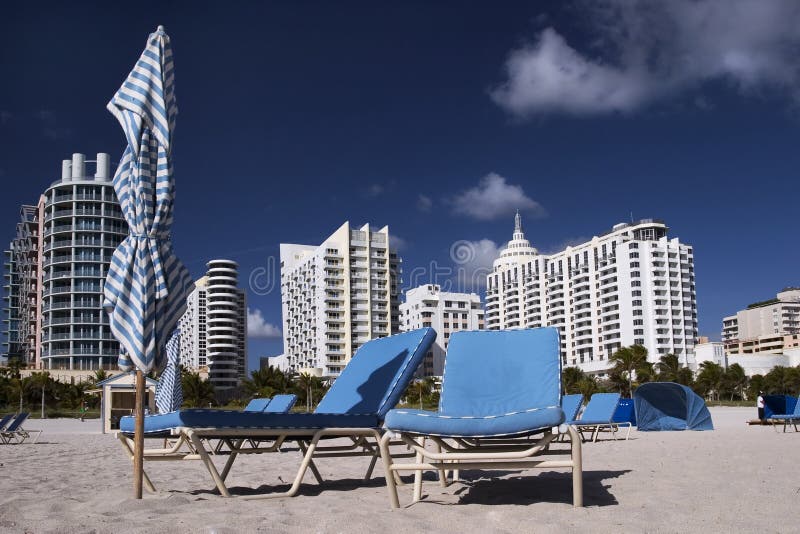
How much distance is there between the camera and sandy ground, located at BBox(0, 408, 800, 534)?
3539mm

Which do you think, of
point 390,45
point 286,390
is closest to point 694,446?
point 390,45

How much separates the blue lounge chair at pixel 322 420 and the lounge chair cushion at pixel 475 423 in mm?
698

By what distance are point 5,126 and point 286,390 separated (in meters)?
39.0

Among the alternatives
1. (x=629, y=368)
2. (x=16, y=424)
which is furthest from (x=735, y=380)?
(x=16, y=424)

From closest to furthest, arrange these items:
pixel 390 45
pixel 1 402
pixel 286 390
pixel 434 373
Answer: pixel 390 45
pixel 1 402
pixel 286 390
pixel 434 373

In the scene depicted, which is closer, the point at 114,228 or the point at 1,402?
the point at 1,402

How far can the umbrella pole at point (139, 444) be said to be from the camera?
436 centimetres

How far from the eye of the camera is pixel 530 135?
64125mm

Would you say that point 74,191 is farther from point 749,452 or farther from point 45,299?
point 749,452

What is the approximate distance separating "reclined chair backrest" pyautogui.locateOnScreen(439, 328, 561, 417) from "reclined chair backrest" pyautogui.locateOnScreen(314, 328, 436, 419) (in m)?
0.25

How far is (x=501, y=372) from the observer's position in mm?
5145

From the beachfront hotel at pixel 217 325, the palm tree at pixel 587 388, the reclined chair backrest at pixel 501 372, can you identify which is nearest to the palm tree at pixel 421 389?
the palm tree at pixel 587 388

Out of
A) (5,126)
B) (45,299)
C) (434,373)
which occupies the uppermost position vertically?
(5,126)

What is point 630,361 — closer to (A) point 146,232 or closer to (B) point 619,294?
(B) point 619,294
